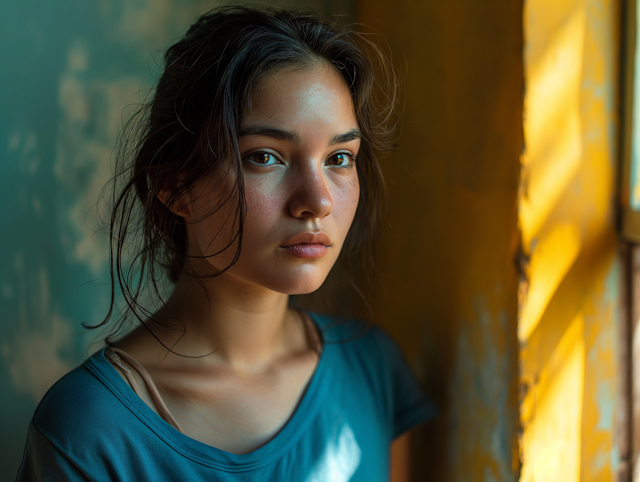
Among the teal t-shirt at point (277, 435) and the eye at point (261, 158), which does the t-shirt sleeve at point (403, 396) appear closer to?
the teal t-shirt at point (277, 435)

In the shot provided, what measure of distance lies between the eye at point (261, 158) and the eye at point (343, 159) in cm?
12

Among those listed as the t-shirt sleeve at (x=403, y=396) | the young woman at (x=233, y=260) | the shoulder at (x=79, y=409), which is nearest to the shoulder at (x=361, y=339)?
the t-shirt sleeve at (x=403, y=396)

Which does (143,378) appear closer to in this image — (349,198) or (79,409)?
(79,409)

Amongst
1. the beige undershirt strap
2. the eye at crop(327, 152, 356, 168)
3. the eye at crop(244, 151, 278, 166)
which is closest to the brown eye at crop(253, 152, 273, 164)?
the eye at crop(244, 151, 278, 166)

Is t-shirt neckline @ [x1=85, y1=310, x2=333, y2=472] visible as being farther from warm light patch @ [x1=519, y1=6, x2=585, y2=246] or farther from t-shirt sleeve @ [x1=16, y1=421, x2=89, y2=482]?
warm light patch @ [x1=519, y1=6, x2=585, y2=246]

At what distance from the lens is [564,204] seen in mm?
959

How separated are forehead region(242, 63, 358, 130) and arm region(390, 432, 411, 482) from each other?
812 millimetres

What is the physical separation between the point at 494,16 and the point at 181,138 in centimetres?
64

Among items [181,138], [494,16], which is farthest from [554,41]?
[181,138]

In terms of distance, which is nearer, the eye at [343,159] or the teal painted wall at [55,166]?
the eye at [343,159]

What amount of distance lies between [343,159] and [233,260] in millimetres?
266

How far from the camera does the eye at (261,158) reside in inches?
Answer: 33.0

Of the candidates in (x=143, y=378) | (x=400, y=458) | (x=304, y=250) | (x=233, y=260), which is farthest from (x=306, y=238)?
(x=400, y=458)

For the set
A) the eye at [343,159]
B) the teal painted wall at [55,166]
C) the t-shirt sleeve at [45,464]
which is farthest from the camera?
the teal painted wall at [55,166]
